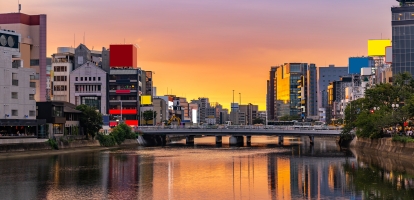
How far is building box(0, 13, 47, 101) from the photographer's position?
16575cm

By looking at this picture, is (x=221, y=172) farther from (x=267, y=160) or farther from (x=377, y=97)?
(x=377, y=97)

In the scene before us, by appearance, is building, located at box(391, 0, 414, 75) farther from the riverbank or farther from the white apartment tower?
the white apartment tower

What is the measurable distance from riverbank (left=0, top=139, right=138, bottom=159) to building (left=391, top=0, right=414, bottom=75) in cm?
7411

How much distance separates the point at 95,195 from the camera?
56812 millimetres

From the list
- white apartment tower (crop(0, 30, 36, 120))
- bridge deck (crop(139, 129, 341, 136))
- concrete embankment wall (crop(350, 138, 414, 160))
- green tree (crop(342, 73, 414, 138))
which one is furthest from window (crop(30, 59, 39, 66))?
green tree (crop(342, 73, 414, 138))

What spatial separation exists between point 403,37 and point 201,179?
104516 millimetres

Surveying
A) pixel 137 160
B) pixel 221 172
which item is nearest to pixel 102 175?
pixel 221 172

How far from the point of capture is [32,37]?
167m

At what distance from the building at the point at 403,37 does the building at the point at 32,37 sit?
90.7 m

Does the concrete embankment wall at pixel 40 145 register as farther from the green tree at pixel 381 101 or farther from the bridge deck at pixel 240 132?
the green tree at pixel 381 101

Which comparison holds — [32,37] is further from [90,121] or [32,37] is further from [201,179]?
[201,179]

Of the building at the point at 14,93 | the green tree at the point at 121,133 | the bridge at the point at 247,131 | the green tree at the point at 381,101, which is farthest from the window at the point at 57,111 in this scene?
the green tree at the point at 381,101

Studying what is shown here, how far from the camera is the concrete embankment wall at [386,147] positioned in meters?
94.4

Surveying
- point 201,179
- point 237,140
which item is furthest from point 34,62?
point 201,179
